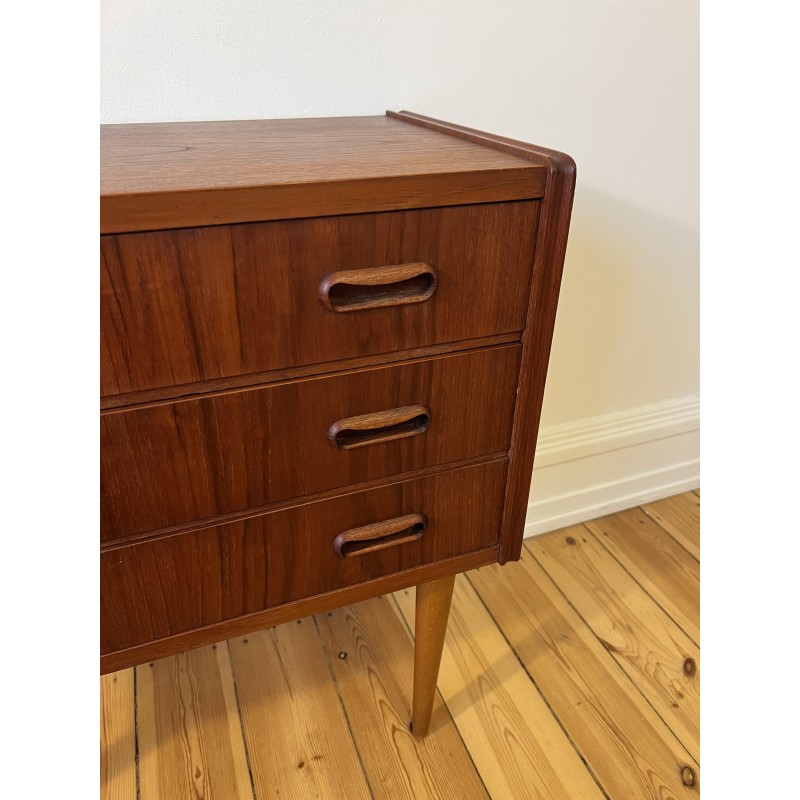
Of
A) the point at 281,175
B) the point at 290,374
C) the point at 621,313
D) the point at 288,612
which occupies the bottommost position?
the point at 288,612

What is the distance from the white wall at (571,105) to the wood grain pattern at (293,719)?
64cm

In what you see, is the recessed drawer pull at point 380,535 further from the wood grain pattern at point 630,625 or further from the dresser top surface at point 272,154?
the wood grain pattern at point 630,625

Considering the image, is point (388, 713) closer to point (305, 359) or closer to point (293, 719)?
point (293, 719)

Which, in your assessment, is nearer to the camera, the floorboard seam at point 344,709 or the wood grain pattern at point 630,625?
the floorboard seam at point 344,709

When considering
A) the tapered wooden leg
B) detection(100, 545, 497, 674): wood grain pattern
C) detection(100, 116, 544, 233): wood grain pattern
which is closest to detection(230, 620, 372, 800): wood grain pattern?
the tapered wooden leg

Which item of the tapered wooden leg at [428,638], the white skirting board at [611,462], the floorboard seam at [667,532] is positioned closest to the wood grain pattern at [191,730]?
the tapered wooden leg at [428,638]

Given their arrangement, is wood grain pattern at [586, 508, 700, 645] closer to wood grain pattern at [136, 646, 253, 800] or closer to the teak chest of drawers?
the teak chest of drawers

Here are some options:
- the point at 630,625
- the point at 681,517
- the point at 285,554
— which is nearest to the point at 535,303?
the point at 285,554

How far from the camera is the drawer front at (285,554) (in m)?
0.78

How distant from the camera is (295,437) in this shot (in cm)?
78

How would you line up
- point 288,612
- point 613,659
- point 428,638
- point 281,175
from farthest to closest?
point 613,659, point 428,638, point 288,612, point 281,175

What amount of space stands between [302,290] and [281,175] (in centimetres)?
11
